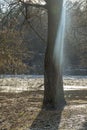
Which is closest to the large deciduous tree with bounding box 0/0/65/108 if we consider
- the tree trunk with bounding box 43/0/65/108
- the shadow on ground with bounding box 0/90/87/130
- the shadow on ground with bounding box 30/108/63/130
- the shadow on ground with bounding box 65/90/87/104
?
the tree trunk with bounding box 43/0/65/108

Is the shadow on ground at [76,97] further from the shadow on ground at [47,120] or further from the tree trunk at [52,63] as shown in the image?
the shadow on ground at [47,120]

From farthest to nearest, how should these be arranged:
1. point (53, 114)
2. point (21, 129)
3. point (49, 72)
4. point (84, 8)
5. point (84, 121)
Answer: point (84, 8)
point (49, 72)
point (53, 114)
point (84, 121)
point (21, 129)

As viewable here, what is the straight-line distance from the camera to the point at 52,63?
17.8m

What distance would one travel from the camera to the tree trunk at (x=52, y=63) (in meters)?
17.6

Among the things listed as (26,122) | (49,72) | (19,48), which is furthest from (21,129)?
(19,48)

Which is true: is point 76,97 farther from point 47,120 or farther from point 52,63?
point 47,120

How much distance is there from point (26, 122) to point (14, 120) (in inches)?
27.6

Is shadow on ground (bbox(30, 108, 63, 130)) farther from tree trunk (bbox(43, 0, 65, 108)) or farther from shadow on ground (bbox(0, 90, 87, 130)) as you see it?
tree trunk (bbox(43, 0, 65, 108))

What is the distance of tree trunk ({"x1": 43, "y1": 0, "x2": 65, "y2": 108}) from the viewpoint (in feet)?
57.9

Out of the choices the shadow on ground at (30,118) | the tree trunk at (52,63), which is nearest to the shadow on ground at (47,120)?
the shadow on ground at (30,118)

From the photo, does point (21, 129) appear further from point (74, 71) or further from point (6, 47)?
point (74, 71)

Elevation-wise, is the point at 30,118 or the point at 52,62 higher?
the point at 52,62

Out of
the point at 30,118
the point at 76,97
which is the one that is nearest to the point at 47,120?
the point at 30,118

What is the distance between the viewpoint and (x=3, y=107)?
18.8 meters
